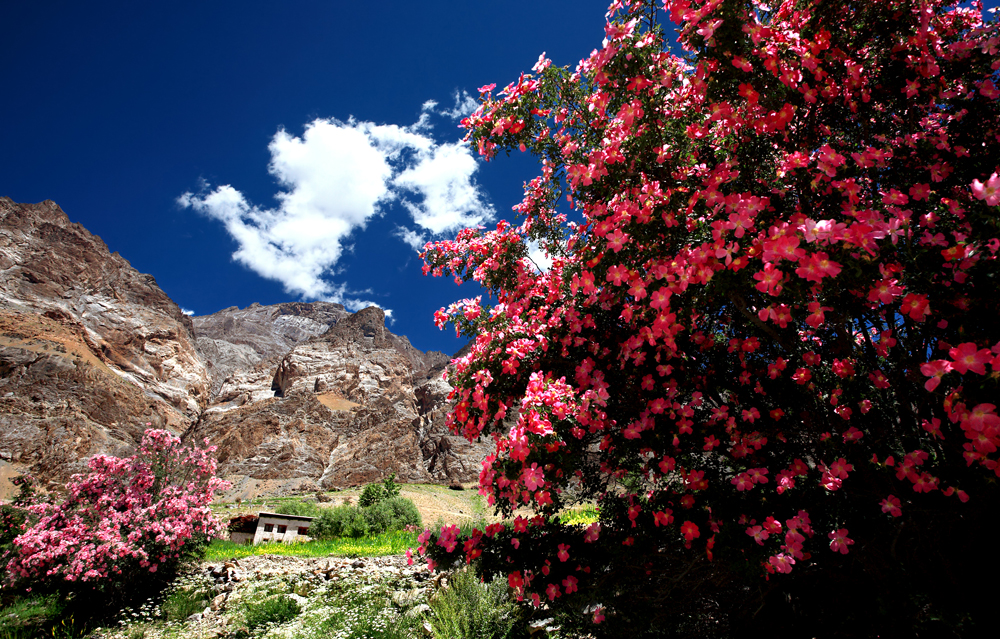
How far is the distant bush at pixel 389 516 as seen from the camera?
20.7 m

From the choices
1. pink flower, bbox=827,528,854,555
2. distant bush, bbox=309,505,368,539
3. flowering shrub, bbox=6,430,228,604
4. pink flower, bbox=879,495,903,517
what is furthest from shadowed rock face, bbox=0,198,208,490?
pink flower, bbox=879,495,903,517

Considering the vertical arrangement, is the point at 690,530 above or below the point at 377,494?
Answer: below

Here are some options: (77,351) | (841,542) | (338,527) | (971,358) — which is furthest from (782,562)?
(77,351)

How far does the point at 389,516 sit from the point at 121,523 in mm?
14111

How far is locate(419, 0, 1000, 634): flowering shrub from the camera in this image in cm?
264

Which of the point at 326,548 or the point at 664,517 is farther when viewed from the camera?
the point at 326,548

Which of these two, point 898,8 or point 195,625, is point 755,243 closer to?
point 898,8

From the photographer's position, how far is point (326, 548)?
15.8 meters

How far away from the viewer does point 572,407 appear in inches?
125

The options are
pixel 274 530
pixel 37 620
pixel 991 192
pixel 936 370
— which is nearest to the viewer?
pixel 991 192

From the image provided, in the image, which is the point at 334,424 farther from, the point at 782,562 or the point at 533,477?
the point at 782,562

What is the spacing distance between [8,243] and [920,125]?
382ft

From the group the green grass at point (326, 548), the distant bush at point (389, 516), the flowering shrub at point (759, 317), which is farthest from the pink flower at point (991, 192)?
the distant bush at point (389, 516)

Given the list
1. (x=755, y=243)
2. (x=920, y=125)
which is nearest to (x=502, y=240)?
(x=755, y=243)
